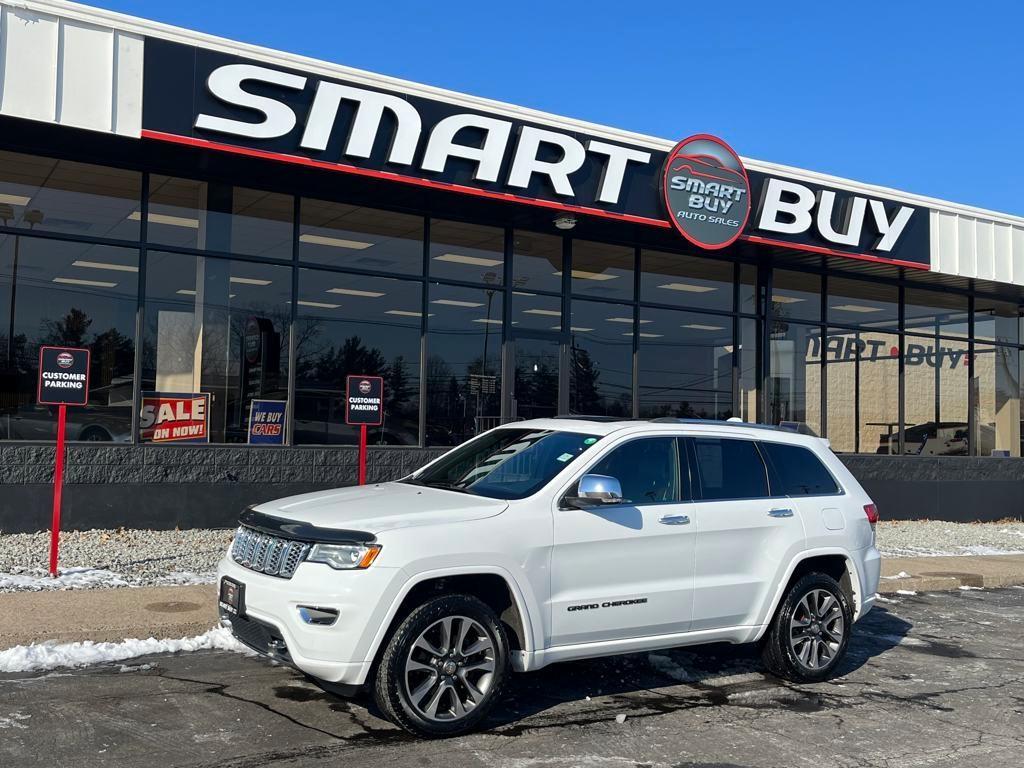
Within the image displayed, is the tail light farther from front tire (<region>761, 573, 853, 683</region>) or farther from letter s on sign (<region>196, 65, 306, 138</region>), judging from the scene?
letter s on sign (<region>196, 65, 306, 138</region>)

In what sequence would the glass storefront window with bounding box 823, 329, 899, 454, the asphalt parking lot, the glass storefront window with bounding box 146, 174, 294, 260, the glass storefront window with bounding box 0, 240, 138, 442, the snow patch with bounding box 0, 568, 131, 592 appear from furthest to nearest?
1. the glass storefront window with bounding box 823, 329, 899, 454
2. the glass storefront window with bounding box 146, 174, 294, 260
3. the glass storefront window with bounding box 0, 240, 138, 442
4. the snow patch with bounding box 0, 568, 131, 592
5. the asphalt parking lot

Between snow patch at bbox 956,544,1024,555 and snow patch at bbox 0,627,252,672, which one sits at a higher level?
snow patch at bbox 0,627,252,672

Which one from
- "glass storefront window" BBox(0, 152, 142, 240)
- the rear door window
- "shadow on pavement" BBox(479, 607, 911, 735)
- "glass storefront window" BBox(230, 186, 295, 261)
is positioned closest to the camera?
"shadow on pavement" BBox(479, 607, 911, 735)

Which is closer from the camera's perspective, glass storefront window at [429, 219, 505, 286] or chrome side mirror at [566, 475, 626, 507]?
chrome side mirror at [566, 475, 626, 507]

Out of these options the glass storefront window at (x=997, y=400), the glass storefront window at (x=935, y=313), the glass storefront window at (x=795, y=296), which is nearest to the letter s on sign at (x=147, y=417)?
the glass storefront window at (x=795, y=296)

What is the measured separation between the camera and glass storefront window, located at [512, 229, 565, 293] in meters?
15.0

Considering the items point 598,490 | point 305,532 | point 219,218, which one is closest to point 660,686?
point 598,490

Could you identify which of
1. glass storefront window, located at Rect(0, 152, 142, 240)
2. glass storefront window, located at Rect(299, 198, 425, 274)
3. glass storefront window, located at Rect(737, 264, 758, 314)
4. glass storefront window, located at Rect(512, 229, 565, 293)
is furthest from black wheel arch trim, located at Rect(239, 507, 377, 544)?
glass storefront window, located at Rect(737, 264, 758, 314)

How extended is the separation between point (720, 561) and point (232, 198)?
352 inches

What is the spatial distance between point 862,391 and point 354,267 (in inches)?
400

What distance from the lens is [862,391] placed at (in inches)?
724

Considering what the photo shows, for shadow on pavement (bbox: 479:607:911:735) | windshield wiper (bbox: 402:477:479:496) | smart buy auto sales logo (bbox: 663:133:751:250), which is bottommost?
shadow on pavement (bbox: 479:607:911:735)

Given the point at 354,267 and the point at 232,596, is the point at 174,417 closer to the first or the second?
the point at 354,267

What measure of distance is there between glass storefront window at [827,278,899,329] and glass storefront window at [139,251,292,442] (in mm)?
10387
